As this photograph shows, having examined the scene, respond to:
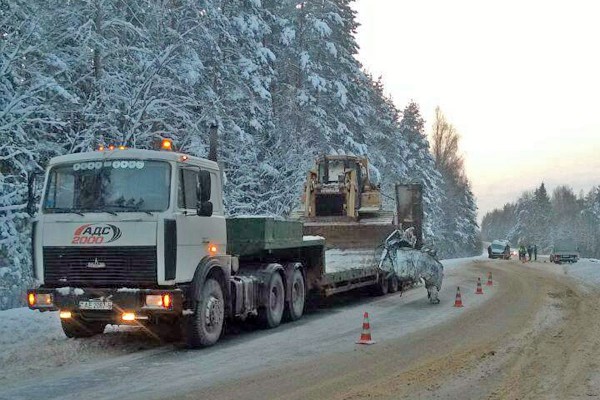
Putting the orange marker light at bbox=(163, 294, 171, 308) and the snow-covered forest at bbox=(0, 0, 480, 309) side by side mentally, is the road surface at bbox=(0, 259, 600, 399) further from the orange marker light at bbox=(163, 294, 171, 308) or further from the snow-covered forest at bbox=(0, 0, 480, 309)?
the snow-covered forest at bbox=(0, 0, 480, 309)

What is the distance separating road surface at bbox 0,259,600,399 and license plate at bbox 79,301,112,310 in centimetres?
74

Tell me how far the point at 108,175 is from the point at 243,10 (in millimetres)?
20571

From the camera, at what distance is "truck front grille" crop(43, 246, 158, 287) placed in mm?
8695

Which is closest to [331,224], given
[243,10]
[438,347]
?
[438,347]

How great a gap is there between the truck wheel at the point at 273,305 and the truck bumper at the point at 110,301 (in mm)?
3227

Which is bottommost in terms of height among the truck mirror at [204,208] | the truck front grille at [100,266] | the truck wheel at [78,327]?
the truck wheel at [78,327]

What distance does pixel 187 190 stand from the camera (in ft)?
30.9

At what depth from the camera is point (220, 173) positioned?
1088cm

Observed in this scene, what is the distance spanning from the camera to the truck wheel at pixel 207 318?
943cm

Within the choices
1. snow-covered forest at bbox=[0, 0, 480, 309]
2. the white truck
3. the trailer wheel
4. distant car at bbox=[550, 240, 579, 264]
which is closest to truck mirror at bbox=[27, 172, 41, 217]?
the white truck

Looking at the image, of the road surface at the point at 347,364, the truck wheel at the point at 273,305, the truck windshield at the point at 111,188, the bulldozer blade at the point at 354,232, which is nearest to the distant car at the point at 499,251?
the bulldozer blade at the point at 354,232

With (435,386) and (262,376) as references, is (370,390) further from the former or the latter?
(262,376)

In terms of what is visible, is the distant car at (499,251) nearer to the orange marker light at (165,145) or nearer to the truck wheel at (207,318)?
the truck wheel at (207,318)

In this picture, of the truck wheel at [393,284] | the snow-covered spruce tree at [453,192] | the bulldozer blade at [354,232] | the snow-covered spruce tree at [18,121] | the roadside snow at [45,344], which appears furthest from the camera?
the snow-covered spruce tree at [453,192]
